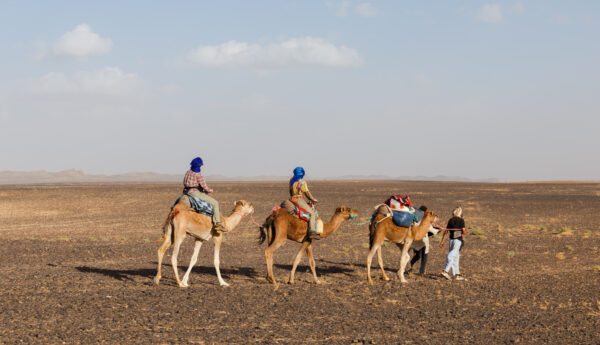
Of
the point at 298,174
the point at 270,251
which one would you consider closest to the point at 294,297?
the point at 270,251

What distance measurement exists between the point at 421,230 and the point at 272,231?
12.1 feet

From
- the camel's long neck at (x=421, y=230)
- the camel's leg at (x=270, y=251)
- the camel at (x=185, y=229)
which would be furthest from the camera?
the camel's long neck at (x=421, y=230)

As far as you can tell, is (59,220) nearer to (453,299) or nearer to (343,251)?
(343,251)

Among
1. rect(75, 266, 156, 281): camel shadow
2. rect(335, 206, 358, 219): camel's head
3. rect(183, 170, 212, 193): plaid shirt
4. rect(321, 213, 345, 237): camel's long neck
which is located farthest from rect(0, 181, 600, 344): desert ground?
rect(183, 170, 212, 193): plaid shirt

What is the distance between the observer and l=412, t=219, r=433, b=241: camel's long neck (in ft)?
44.6

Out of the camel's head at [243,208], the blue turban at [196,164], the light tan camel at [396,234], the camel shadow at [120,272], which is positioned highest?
the blue turban at [196,164]

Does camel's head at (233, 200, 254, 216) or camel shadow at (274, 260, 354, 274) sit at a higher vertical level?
camel's head at (233, 200, 254, 216)

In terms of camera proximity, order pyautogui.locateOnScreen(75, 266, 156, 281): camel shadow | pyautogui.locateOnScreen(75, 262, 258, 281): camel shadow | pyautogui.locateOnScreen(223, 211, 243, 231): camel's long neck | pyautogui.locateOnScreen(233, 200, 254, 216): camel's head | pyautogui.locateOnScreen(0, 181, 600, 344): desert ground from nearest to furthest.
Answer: pyautogui.locateOnScreen(0, 181, 600, 344): desert ground → pyautogui.locateOnScreen(223, 211, 243, 231): camel's long neck → pyautogui.locateOnScreen(233, 200, 254, 216): camel's head → pyautogui.locateOnScreen(75, 266, 156, 281): camel shadow → pyautogui.locateOnScreen(75, 262, 258, 281): camel shadow

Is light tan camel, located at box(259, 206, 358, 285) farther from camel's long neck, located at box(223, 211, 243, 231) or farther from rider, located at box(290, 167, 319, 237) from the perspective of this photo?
camel's long neck, located at box(223, 211, 243, 231)

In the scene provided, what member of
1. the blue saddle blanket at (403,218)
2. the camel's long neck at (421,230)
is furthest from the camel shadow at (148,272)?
the camel's long neck at (421,230)

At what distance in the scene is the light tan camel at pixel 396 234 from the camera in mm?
13164

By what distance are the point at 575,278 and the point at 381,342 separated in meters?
7.89

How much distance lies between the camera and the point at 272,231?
12.7 meters

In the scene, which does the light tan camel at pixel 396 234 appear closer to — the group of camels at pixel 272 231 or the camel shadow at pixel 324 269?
the group of camels at pixel 272 231
